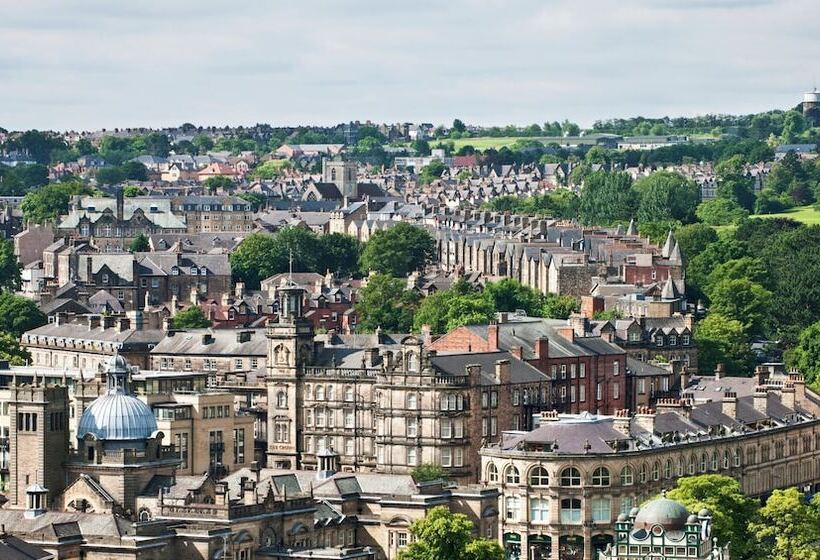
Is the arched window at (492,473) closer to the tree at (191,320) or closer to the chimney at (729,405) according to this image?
the chimney at (729,405)

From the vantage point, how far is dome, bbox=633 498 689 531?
10206 cm

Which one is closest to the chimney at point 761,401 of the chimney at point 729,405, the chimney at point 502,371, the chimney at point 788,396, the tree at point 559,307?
the chimney at point 729,405

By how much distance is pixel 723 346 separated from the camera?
584 ft

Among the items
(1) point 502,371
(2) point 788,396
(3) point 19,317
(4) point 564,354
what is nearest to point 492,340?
(4) point 564,354

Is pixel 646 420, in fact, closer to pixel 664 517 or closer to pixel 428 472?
pixel 428 472

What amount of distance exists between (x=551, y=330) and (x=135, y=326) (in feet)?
88.7

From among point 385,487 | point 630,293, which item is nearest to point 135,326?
point 630,293

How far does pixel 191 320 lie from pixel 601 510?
200 ft

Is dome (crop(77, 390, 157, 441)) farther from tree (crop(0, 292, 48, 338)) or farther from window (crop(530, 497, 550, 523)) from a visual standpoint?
tree (crop(0, 292, 48, 338))

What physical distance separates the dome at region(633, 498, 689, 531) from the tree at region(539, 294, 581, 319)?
83075 millimetres

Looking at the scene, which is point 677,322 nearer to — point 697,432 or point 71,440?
point 697,432

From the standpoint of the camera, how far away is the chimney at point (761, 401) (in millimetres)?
147250

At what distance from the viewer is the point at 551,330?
15400 centimetres

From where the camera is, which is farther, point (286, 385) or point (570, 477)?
point (286, 385)
